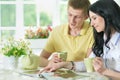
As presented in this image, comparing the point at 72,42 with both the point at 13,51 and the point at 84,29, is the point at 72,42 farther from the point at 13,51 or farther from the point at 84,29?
the point at 13,51

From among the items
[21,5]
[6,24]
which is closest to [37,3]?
[21,5]

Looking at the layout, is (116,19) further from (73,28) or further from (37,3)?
(37,3)

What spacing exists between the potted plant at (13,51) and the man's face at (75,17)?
0.45 metres

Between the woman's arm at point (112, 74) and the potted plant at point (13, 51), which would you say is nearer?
the woman's arm at point (112, 74)

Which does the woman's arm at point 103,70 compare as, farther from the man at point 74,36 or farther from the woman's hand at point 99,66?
the man at point 74,36

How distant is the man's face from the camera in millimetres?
2303

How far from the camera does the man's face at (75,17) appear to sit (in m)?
2.30

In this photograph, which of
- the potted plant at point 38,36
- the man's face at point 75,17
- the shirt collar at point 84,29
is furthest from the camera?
the potted plant at point 38,36

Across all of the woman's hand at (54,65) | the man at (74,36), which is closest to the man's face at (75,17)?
the man at (74,36)

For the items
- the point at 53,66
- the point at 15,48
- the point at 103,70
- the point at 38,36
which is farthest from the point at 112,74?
the point at 38,36

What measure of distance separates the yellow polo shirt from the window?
175 cm

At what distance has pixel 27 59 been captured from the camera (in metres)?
1.99

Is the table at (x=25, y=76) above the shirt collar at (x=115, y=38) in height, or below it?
below

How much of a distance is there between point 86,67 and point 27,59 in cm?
39
